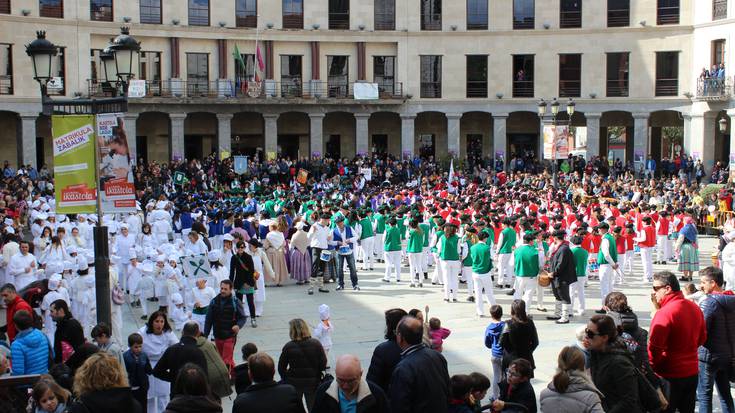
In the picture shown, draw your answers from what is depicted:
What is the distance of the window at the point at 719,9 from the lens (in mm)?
40562

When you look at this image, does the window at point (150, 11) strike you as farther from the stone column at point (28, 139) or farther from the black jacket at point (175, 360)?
the black jacket at point (175, 360)

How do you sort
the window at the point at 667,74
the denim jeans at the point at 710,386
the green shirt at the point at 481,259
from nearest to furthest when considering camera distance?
the denim jeans at the point at 710,386
the green shirt at the point at 481,259
the window at the point at 667,74

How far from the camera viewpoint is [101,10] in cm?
4162

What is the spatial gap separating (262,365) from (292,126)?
41.4 metres

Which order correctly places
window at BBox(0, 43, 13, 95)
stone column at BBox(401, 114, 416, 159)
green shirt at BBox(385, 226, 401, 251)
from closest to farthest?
green shirt at BBox(385, 226, 401, 251) → window at BBox(0, 43, 13, 95) → stone column at BBox(401, 114, 416, 159)

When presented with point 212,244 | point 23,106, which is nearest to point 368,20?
point 23,106

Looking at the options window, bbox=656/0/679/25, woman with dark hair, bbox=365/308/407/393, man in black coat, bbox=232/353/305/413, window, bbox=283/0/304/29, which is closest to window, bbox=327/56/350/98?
window, bbox=283/0/304/29

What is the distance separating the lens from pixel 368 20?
148 feet

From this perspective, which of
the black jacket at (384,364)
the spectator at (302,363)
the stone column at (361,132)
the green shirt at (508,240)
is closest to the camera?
the black jacket at (384,364)

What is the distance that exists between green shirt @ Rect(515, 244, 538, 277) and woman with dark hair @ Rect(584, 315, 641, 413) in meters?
8.63

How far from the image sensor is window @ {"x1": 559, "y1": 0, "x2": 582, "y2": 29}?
44.7 metres

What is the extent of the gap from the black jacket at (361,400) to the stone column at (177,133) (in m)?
36.6

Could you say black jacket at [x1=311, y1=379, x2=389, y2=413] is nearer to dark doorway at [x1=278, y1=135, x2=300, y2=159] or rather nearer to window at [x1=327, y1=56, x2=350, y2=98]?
window at [x1=327, y1=56, x2=350, y2=98]

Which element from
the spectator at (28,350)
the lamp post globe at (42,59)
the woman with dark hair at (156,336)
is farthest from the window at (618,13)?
the spectator at (28,350)
